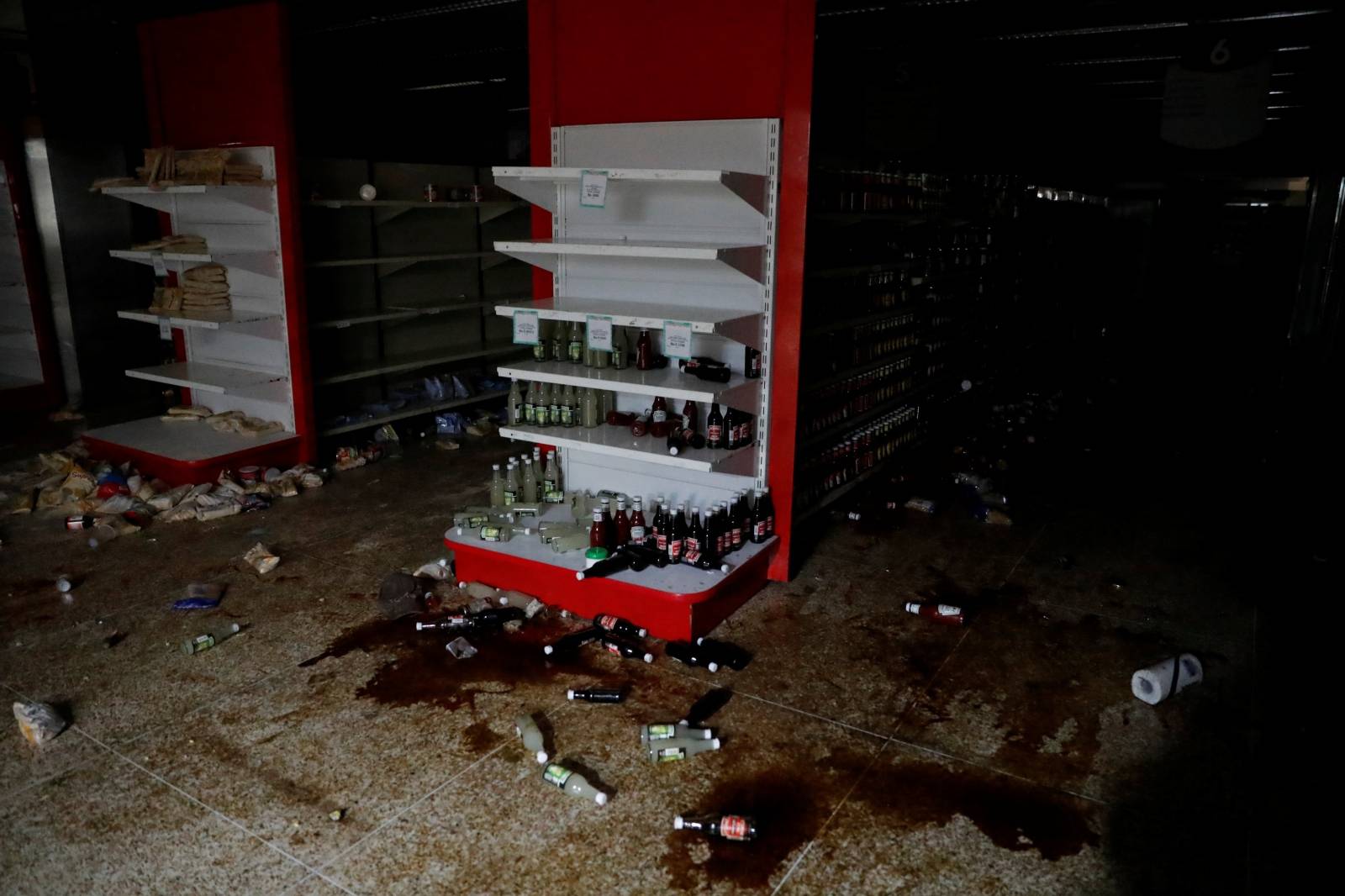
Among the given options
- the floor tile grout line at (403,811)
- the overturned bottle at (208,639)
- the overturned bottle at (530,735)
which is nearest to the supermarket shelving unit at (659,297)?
the overturned bottle at (530,735)

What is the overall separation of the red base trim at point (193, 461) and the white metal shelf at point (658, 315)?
2751 mm

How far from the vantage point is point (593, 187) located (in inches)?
165

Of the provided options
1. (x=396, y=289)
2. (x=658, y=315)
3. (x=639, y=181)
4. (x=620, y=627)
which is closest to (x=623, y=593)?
(x=620, y=627)

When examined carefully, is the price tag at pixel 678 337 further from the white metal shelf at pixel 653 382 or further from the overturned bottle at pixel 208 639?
the overturned bottle at pixel 208 639

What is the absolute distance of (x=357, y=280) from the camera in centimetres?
773

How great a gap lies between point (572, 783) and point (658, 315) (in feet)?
7.27

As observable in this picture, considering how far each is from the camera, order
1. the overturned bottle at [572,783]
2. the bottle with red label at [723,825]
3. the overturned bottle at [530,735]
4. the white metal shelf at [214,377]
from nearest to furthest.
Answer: the bottle with red label at [723,825]
the overturned bottle at [572,783]
the overturned bottle at [530,735]
the white metal shelf at [214,377]

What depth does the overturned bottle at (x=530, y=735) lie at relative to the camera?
10.6ft

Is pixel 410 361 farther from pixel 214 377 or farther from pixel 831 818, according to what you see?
pixel 831 818

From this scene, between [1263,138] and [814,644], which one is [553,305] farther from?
[1263,138]

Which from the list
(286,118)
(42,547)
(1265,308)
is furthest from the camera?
(1265,308)

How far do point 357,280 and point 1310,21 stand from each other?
25.3 ft

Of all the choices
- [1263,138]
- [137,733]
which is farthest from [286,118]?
[1263,138]

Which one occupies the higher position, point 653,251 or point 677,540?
point 653,251
